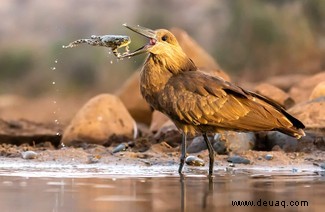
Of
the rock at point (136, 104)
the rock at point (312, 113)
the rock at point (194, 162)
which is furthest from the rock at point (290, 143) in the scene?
the rock at point (136, 104)

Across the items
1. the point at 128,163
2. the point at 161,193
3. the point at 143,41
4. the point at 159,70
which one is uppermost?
the point at 143,41

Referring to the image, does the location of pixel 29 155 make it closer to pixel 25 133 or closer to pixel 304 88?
pixel 25 133

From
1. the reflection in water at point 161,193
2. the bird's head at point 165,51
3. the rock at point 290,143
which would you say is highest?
the bird's head at point 165,51

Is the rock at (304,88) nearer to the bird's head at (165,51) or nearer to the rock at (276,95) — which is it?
the rock at (276,95)

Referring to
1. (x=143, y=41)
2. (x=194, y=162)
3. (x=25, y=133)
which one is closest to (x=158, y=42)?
(x=194, y=162)

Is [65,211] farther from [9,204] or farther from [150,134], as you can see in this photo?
[150,134]

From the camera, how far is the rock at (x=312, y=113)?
1536cm

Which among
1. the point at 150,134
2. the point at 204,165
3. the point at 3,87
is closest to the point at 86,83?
the point at 3,87

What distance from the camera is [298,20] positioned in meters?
26.1

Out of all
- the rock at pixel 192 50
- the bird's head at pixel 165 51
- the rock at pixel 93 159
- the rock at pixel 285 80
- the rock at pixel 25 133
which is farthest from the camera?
the rock at pixel 285 80

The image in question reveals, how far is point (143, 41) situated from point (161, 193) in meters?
14.9

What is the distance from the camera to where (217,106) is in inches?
512

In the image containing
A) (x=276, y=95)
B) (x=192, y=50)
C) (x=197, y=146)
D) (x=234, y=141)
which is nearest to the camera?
(x=234, y=141)

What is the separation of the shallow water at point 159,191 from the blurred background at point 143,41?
40.2 feet
